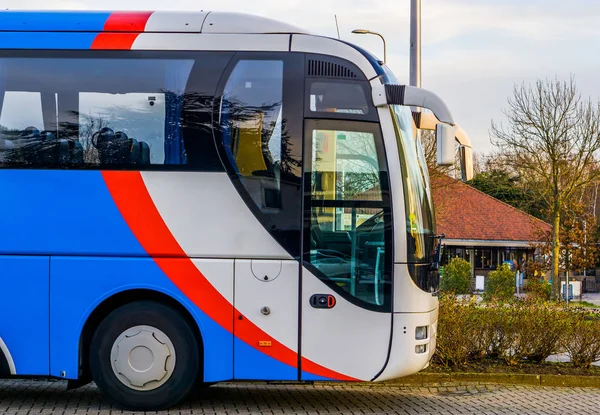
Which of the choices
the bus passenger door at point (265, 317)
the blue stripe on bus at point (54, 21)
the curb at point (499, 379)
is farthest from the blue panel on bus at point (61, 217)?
the curb at point (499, 379)

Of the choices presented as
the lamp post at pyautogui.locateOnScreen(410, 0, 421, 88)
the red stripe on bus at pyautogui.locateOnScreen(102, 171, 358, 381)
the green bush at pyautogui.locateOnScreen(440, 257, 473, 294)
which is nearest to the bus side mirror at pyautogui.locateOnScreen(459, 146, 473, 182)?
the red stripe on bus at pyautogui.locateOnScreen(102, 171, 358, 381)

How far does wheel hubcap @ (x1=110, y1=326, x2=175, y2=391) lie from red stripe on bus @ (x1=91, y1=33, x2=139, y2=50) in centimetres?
277

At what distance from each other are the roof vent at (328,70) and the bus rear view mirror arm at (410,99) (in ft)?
1.00

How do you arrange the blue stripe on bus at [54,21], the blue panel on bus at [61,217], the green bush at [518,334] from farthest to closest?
the green bush at [518,334]
the blue stripe on bus at [54,21]
the blue panel on bus at [61,217]

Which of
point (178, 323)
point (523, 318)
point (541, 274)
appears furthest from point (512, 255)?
point (178, 323)

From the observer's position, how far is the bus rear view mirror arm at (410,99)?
909 centimetres

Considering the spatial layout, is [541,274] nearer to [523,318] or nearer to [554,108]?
[554,108]

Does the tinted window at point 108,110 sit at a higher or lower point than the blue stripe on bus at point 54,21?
lower

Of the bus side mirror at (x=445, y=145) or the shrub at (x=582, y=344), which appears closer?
the bus side mirror at (x=445, y=145)

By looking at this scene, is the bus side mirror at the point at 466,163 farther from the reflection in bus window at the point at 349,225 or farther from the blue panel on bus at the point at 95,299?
the blue panel on bus at the point at 95,299

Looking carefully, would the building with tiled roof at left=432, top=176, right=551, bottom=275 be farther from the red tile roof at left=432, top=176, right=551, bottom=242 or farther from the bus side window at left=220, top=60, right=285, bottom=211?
the bus side window at left=220, top=60, right=285, bottom=211

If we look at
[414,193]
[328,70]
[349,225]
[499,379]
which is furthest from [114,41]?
[499,379]

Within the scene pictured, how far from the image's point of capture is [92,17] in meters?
9.43

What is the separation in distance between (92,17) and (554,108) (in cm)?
3534
